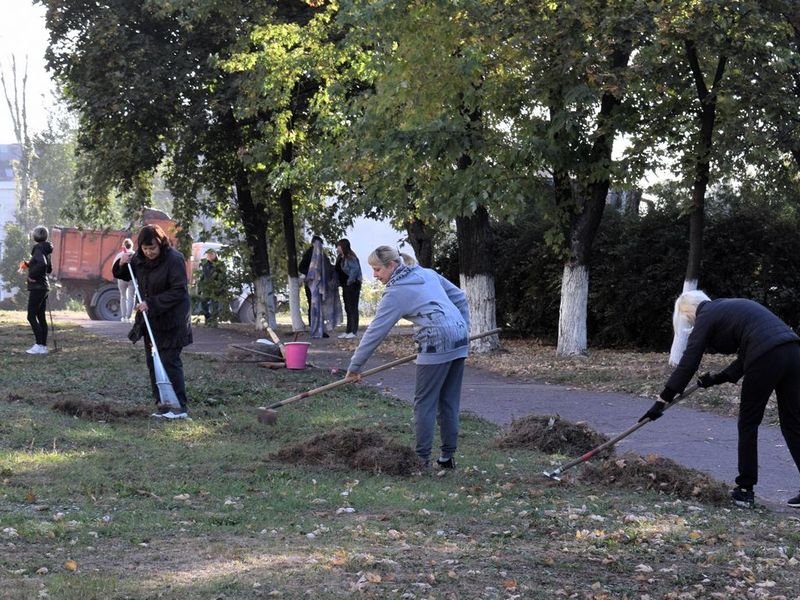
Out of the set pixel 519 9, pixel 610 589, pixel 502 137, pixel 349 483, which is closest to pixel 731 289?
pixel 502 137

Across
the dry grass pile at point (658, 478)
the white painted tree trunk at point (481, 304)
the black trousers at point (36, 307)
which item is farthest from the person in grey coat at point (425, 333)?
the white painted tree trunk at point (481, 304)

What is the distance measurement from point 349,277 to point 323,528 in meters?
17.8

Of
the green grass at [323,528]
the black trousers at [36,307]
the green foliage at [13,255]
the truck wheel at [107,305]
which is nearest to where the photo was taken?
the green grass at [323,528]

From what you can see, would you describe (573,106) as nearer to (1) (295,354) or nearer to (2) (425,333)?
(1) (295,354)

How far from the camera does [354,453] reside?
9.21 metres

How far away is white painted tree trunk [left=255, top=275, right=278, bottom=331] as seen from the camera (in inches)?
1065

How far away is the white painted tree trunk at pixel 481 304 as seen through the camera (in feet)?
66.9

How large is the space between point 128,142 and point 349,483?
17.5 metres

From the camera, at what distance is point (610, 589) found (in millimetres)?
5750

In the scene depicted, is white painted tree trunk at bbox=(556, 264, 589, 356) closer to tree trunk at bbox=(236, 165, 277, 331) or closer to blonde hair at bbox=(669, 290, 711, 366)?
tree trunk at bbox=(236, 165, 277, 331)

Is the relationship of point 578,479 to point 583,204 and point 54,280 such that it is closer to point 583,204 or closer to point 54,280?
point 583,204

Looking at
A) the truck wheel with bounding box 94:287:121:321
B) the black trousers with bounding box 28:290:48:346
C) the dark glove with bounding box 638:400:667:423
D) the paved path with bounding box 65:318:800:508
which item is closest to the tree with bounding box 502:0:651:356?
the paved path with bounding box 65:318:800:508

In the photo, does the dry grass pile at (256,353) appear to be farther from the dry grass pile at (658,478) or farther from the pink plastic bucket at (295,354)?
the dry grass pile at (658,478)

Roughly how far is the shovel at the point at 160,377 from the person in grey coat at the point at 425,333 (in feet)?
10.6
